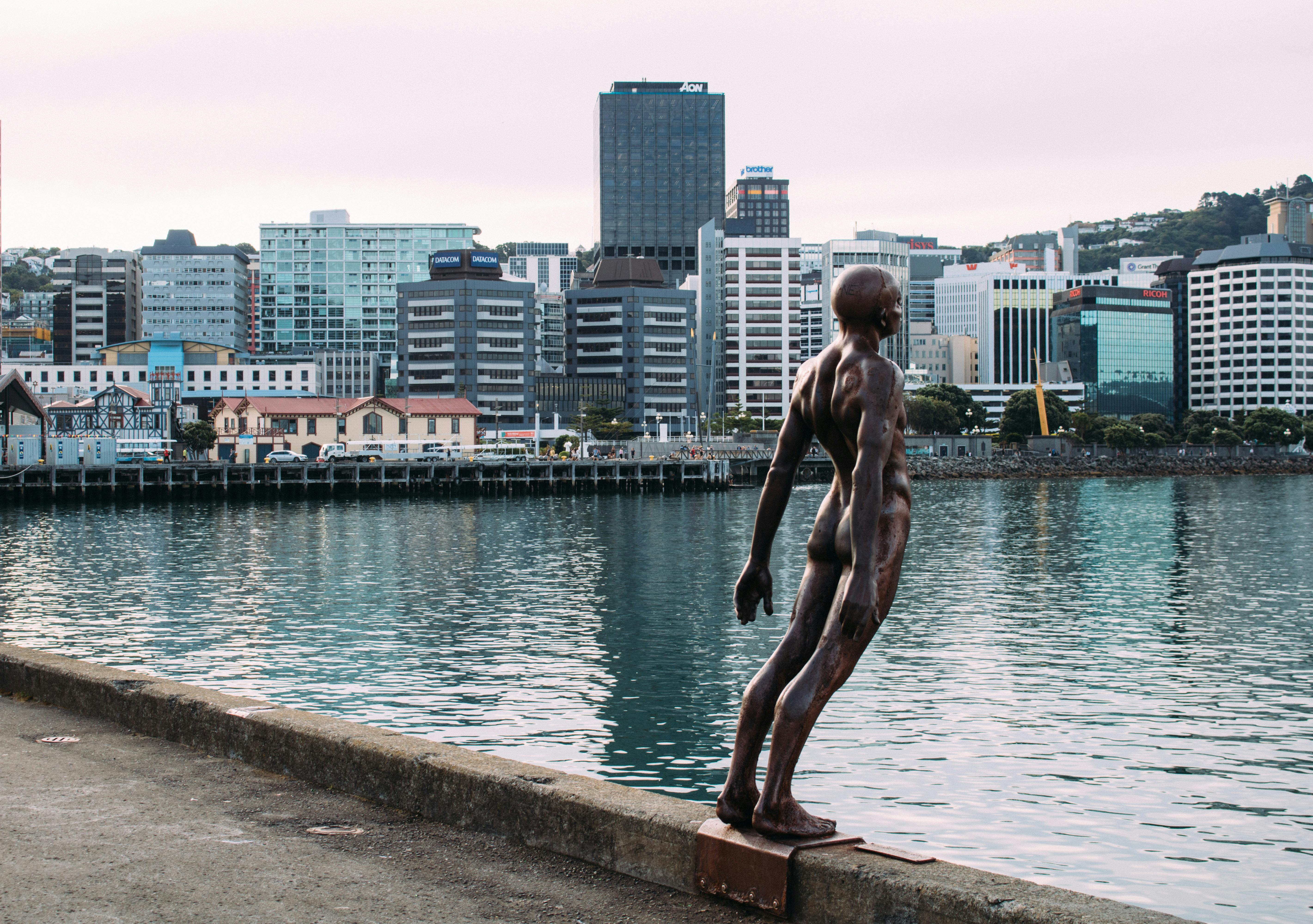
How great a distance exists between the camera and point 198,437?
401ft

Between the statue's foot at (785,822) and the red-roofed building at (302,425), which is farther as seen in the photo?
the red-roofed building at (302,425)

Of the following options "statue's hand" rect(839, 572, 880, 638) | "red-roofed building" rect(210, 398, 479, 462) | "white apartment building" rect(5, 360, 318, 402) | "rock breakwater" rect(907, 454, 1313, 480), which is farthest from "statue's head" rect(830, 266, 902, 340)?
"white apartment building" rect(5, 360, 318, 402)

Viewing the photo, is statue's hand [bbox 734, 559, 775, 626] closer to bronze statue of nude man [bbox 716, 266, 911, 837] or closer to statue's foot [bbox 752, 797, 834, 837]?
bronze statue of nude man [bbox 716, 266, 911, 837]

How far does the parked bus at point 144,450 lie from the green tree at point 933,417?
10344cm

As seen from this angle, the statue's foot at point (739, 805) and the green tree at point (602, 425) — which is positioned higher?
the green tree at point (602, 425)

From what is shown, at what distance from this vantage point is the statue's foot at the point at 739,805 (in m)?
5.82

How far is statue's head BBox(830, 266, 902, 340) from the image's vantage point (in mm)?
5918

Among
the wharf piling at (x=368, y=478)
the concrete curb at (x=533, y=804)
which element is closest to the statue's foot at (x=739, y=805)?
the concrete curb at (x=533, y=804)

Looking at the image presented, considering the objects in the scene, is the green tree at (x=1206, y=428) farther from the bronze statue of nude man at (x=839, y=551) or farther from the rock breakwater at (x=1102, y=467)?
the bronze statue of nude man at (x=839, y=551)

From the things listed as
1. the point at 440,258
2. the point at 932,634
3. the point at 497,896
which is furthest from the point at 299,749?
the point at 440,258

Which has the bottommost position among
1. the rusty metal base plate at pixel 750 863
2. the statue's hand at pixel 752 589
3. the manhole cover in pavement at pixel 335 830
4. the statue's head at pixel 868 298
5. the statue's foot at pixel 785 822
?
the manhole cover in pavement at pixel 335 830

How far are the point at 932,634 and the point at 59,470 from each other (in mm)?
86944

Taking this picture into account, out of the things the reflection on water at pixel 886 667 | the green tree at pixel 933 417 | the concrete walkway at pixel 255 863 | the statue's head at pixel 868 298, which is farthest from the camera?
the green tree at pixel 933 417

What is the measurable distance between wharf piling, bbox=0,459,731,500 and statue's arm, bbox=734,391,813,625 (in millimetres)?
95722
